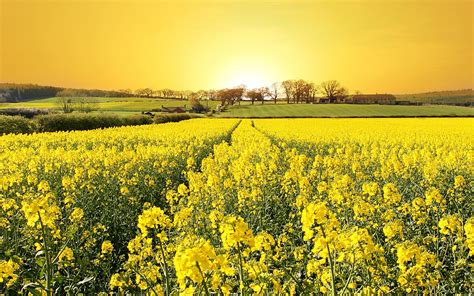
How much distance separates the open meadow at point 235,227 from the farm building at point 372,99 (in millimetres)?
107021

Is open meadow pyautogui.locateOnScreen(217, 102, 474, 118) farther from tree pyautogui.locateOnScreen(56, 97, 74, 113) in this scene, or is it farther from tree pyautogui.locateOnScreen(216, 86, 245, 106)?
tree pyautogui.locateOnScreen(216, 86, 245, 106)

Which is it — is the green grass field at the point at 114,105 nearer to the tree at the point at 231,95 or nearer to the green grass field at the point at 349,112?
the tree at the point at 231,95

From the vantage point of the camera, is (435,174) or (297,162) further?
(297,162)

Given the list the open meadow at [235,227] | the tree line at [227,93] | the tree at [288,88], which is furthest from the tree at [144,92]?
the open meadow at [235,227]

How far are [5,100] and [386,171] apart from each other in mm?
140582

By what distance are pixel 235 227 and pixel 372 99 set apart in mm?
128111

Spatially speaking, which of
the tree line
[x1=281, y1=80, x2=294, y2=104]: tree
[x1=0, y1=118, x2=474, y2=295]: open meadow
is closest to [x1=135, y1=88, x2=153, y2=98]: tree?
the tree line

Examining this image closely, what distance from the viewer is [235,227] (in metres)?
2.96

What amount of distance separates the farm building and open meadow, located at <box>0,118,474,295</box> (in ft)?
351

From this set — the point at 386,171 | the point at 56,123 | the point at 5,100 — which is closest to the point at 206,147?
the point at 386,171

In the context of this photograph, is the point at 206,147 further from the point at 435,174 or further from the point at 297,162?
the point at 435,174

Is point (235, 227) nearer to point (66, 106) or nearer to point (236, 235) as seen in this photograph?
point (236, 235)

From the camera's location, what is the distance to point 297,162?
1048 centimetres

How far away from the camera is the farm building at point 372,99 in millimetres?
117562
